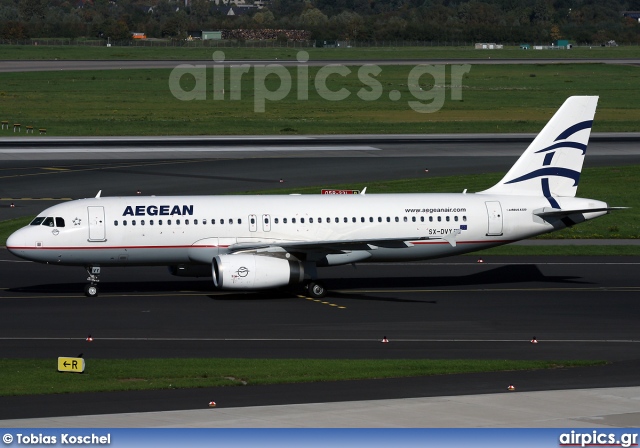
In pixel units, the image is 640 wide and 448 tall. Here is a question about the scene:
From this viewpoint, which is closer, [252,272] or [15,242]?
[252,272]

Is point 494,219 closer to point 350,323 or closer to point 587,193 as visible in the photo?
point 350,323

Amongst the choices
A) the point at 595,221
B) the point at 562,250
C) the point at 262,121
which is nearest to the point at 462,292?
the point at 562,250

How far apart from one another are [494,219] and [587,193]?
2627 cm

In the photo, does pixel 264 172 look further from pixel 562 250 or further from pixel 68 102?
pixel 68 102

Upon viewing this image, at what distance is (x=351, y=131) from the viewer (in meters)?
112

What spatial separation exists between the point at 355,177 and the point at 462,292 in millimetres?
32272

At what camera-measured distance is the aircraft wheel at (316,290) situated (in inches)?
1836

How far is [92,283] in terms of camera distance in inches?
1858

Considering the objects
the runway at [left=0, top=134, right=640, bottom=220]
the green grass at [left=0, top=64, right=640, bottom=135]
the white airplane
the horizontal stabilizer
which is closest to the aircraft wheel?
the white airplane

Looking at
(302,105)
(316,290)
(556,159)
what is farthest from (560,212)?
(302,105)

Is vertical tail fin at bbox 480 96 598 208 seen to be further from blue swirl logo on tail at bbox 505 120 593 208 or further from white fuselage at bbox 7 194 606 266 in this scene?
white fuselage at bbox 7 194 606 266

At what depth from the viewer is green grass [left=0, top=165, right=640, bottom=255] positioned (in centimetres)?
5888

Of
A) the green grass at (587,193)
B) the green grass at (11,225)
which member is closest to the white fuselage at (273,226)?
the green grass at (587,193)

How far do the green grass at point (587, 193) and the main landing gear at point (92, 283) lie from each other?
14632 millimetres
